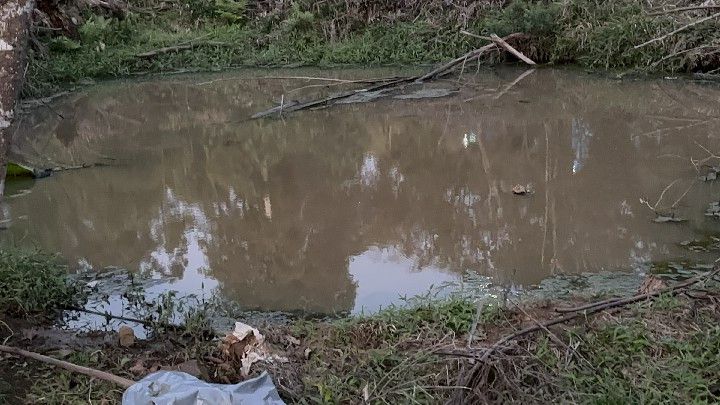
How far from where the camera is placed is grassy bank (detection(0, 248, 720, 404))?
2.63 m

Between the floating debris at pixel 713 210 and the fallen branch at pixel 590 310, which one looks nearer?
the fallen branch at pixel 590 310

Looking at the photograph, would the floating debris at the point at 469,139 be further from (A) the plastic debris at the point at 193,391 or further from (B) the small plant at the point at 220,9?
(B) the small plant at the point at 220,9

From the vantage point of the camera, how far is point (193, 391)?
238cm

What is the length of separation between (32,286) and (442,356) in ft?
7.36

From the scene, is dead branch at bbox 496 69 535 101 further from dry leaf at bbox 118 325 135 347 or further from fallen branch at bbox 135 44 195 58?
dry leaf at bbox 118 325 135 347

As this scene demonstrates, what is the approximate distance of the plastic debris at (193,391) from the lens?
93.0 inches

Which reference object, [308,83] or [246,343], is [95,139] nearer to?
[308,83]

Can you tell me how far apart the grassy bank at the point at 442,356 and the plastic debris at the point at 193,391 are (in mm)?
159

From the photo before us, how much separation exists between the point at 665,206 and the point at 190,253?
10.7 ft

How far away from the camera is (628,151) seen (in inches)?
243

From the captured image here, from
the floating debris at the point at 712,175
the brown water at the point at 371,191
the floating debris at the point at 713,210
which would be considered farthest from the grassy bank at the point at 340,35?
the floating debris at the point at 713,210

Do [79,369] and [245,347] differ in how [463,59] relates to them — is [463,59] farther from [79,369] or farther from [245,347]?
[79,369]

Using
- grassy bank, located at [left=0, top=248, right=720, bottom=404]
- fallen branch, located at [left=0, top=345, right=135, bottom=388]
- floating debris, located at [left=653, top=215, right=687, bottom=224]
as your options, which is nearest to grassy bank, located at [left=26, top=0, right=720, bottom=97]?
floating debris, located at [left=653, top=215, right=687, bottom=224]

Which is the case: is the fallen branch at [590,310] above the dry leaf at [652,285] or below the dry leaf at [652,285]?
above
